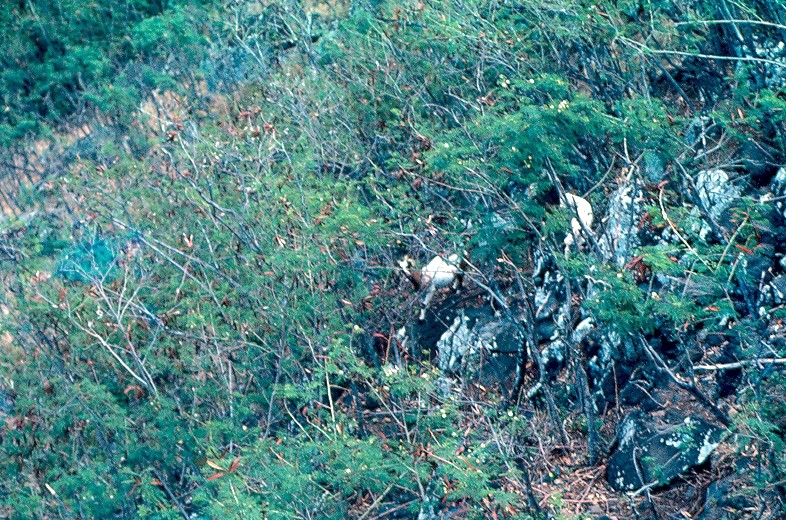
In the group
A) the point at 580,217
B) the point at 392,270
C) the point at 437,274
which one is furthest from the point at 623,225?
the point at 392,270

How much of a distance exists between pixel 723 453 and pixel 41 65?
14.2 metres

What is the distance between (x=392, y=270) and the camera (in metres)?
8.12

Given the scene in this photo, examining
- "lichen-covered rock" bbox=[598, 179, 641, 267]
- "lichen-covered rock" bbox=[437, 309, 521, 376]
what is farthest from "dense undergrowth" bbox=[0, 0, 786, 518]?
"lichen-covered rock" bbox=[437, 309, 521, 376]

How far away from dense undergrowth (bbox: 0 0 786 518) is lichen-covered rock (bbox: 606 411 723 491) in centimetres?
23

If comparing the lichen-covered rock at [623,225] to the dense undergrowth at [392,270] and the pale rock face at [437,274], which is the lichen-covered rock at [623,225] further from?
the pale rock face at [437,274]

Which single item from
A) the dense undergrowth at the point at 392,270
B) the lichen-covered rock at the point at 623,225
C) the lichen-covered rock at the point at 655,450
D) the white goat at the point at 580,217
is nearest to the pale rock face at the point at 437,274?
the dense undergrowth at the point at 392,270

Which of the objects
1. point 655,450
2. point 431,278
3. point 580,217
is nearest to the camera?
point 655,450

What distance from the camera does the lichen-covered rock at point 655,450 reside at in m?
5.66

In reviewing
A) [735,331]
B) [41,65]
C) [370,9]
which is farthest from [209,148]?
[41,65]

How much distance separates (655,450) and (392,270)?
310 cm

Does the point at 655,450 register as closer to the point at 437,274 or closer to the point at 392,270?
the point at 437,274

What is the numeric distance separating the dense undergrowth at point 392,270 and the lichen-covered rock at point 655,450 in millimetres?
232

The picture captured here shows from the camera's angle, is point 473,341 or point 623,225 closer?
point 623,225

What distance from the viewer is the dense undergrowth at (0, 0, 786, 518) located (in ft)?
19.2
